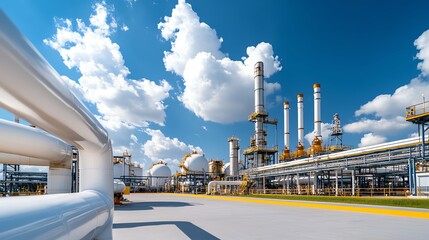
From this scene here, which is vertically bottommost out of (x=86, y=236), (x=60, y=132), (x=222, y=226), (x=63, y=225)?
(x=222, y=226)

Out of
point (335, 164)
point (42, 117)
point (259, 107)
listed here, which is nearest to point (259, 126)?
point (259, 107)

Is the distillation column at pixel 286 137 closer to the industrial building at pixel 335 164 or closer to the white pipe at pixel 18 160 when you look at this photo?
the industrial building at pixel 335 164

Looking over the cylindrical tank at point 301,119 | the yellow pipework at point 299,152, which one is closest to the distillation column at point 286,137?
the yellow pipework at point 299,152

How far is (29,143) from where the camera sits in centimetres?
932

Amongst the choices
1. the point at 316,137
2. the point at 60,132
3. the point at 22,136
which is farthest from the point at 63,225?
the point at 316,137

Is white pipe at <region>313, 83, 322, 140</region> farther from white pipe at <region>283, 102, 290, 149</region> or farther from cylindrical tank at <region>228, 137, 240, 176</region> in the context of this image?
cylindrical tank at <region>228, 137, 240, 176</region>

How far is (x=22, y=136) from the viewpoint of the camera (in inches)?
349

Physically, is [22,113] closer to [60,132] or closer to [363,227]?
[60,132]

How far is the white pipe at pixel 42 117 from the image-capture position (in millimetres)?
2514

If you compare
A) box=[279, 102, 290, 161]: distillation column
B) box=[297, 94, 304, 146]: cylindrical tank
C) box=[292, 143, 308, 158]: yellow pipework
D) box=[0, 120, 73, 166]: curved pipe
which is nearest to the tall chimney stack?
box=[279, 102, 290, 161]: distillation column

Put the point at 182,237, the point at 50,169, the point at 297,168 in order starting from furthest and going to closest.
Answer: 1. the point at 297,168
2. the point at 50,169
3. the point at 182,237

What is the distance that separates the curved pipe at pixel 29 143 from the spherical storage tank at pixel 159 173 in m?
57.3

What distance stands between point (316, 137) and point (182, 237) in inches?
1860

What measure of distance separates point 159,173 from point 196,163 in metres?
13.0
